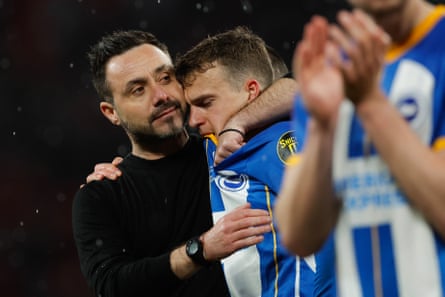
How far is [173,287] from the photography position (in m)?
3.13

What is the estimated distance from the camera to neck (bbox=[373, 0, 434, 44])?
1.56 metres

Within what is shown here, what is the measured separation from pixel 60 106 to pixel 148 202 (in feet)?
11.1

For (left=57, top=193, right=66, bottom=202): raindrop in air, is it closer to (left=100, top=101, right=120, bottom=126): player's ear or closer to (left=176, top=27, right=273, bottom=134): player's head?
(left=100, top=101, right=120, bottom=126): player's ear

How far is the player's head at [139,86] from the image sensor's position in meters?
3.42

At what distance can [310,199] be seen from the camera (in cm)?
153

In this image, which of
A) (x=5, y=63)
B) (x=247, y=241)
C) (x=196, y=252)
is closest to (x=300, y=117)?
(x=247, y=241)

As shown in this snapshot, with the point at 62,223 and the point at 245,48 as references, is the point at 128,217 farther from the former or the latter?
the point at 62,223

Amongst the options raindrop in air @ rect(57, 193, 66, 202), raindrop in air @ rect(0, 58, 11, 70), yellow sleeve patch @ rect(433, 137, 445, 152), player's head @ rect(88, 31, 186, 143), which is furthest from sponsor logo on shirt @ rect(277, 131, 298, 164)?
raindrop in air @ rect(0, 58, 11, 70)

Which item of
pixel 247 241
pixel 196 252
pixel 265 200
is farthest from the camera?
pixel 196 252

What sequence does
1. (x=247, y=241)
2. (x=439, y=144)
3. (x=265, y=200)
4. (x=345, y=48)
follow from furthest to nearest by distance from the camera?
(x=265, y=200) < (x=247, y=241) < (x=439, y=144) < (x=345, y=48)

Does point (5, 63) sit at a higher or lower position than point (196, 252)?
higher

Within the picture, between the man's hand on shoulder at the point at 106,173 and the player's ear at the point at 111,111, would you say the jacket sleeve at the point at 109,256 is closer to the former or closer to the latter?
the man's hand on shoulder at the point at 106,173

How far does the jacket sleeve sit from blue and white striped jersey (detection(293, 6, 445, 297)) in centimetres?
151

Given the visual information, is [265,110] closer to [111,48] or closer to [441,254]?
[111,48]
